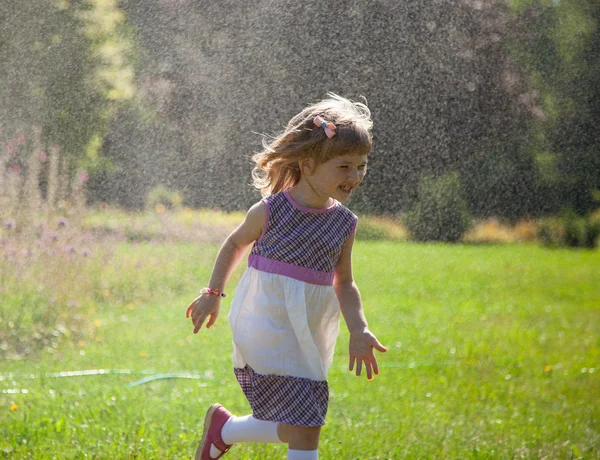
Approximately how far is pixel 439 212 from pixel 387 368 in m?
1.93

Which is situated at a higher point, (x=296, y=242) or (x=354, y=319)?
(x=296, y=242)

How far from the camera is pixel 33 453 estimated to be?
3.27m

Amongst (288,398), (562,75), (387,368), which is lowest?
(387,368)

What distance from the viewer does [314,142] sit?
2.69 metres

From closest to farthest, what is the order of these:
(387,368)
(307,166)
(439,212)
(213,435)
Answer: (307,166) < (213,435) < (387,368) < (439,212)

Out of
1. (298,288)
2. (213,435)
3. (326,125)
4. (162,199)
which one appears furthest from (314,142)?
(162,199)

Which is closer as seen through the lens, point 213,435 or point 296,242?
point 296,242

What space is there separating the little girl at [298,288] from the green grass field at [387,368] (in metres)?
0.73

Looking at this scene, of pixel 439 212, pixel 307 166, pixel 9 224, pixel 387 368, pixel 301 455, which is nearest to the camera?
pixel 301 455

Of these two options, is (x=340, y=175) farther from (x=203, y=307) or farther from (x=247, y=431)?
(x=247, y=431)

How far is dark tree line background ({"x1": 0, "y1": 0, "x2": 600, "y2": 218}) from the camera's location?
5.16m

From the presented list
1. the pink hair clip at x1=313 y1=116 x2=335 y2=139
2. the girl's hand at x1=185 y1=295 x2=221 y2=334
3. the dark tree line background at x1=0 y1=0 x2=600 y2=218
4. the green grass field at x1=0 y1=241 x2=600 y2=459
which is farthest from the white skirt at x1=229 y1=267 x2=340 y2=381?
the dark tree line background at x1=0 y1=0 x2=600 y2=218

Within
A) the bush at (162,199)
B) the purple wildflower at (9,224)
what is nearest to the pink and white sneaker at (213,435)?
the purple wildflower at (9,224)

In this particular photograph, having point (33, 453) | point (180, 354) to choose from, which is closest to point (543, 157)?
point (180, 354)
